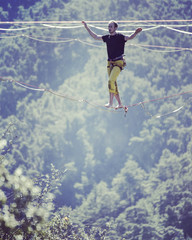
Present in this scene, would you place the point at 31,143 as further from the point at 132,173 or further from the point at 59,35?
the point at 59,35

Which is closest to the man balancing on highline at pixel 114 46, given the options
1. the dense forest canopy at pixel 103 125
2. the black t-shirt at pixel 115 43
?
the black t-shirt at pixel 115 43

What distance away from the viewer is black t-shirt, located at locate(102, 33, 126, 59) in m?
5.63

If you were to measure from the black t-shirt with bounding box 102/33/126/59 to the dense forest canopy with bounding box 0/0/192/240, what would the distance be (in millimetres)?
26503

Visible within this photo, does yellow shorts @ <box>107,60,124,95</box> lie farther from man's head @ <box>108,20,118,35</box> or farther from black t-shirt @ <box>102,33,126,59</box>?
man's head @ <box>108,20,118,35</box>

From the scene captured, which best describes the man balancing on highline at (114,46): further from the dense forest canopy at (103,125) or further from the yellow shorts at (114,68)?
the dense forest canopy at (103,125)

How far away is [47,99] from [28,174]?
16853 millimetres

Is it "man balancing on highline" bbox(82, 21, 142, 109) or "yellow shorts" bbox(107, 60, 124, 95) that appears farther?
"yellow shorts" bbox(107, 60, 124, 95)

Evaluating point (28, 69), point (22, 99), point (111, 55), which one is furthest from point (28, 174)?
point (111, 55)

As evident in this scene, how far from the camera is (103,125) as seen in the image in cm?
6041

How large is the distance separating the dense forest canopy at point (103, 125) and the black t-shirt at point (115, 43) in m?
26.5

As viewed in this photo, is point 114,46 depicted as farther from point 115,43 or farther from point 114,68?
point 114,68

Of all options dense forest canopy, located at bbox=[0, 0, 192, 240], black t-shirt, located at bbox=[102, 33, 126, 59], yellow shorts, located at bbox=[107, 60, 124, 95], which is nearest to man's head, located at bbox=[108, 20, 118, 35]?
black t-shirt, located at bbox=[102, 33, 126, 59]

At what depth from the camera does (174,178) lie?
43.1m

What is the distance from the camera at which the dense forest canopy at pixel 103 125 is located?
40.8 meters
